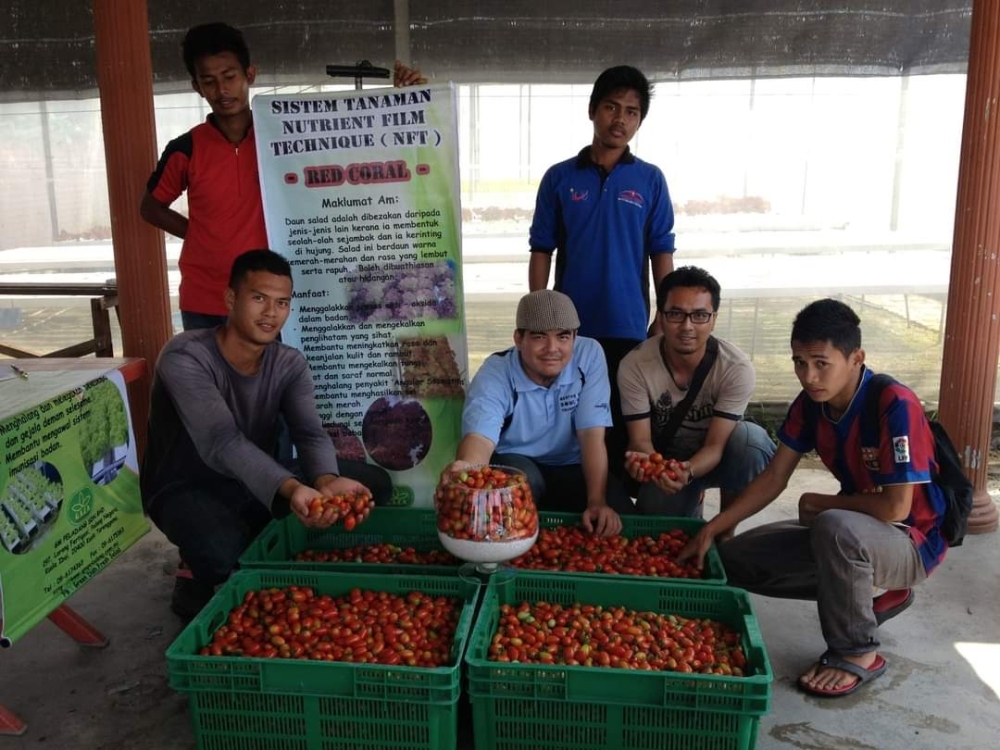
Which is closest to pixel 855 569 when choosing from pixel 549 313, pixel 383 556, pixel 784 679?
pixel 784 679

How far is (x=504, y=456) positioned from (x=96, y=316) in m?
2.69

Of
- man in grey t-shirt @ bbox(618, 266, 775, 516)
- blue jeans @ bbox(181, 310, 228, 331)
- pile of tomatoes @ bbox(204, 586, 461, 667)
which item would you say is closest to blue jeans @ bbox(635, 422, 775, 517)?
man in grey t-shirt @ bbox(618, 266, 775, 516)

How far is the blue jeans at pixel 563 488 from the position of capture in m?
3.20

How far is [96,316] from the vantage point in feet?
15.1

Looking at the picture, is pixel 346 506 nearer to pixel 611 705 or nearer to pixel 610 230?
pixel 611 705

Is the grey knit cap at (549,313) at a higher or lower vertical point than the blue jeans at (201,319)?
higher

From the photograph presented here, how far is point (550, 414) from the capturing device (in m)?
3.15

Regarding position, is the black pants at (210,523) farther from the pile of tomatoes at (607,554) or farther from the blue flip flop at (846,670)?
the blue flip flop at (846,670)

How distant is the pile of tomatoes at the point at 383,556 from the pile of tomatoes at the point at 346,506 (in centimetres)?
28

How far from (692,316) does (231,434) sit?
5.34 feet

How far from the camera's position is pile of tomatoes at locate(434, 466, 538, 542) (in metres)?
2.42

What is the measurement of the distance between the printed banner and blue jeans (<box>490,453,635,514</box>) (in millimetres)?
500

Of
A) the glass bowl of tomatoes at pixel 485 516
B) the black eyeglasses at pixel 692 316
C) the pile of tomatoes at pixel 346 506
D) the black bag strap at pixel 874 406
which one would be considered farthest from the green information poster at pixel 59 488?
the black bag strap at pixel 874 406

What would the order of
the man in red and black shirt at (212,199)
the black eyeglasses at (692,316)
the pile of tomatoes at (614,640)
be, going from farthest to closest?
the man in red and black shirt at (212,199) < the black eyeglasses at (692,316) < the pile of tomatoes at (614,640)
